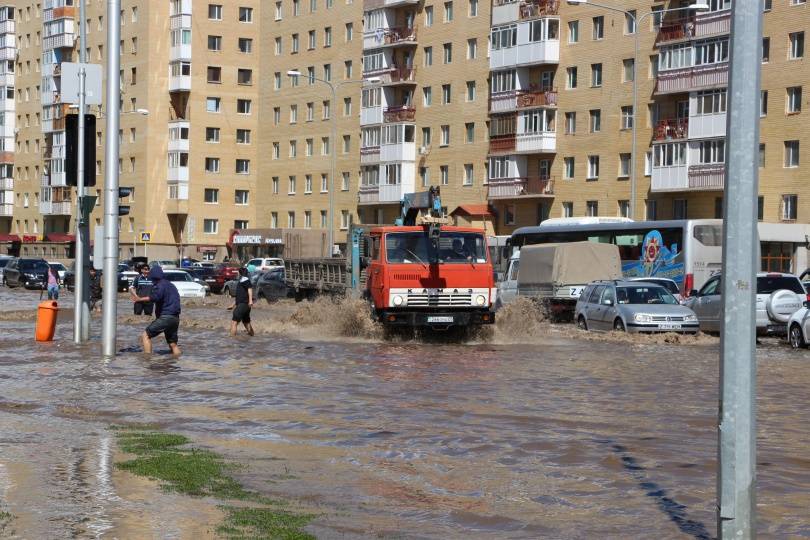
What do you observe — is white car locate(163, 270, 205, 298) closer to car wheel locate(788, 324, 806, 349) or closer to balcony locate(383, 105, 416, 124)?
balcony locate(383, 105, 416, 124)

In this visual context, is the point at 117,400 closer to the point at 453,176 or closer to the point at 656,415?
the point at 656,415

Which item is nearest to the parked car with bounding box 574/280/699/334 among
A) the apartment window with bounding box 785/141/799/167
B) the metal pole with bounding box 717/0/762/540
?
the metal pole with bounding box 717/0/762/540

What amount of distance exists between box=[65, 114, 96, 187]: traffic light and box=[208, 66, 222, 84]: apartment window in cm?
7205

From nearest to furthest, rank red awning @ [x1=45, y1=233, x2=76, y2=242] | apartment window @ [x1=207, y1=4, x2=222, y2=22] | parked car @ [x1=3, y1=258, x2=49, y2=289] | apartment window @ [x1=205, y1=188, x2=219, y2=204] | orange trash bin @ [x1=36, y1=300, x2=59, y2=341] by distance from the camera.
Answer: orange trash bin @ [x1=36, y1=300, x2=59, y2=341], parked car @ [x1=3, y1=258, x2=49, y2=289], apartment window @ [x1=207, y1=4, x2=222, y2=22], apartment window @ [x1=205, y1=188, x2=219, y2=204], red awning @ [x1=45, y1=233, x2=76, y2=242]

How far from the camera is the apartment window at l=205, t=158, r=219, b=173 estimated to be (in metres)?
94.8

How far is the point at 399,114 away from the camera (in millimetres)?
78000

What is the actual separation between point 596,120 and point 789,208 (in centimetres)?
1284

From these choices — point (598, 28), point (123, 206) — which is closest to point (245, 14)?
point (598, 28)

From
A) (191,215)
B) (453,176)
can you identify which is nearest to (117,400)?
(453,176)

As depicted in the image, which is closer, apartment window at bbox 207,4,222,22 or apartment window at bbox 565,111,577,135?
apartment window at bbox 565,111,577,135

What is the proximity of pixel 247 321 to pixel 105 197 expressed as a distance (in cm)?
923

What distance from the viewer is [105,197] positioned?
2158cm

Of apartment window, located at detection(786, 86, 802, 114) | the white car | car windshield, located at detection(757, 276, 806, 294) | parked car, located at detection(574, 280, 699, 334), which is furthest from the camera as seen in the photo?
apartment window, located at detection(786, 86, 802, 114)

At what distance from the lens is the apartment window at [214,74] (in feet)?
310
